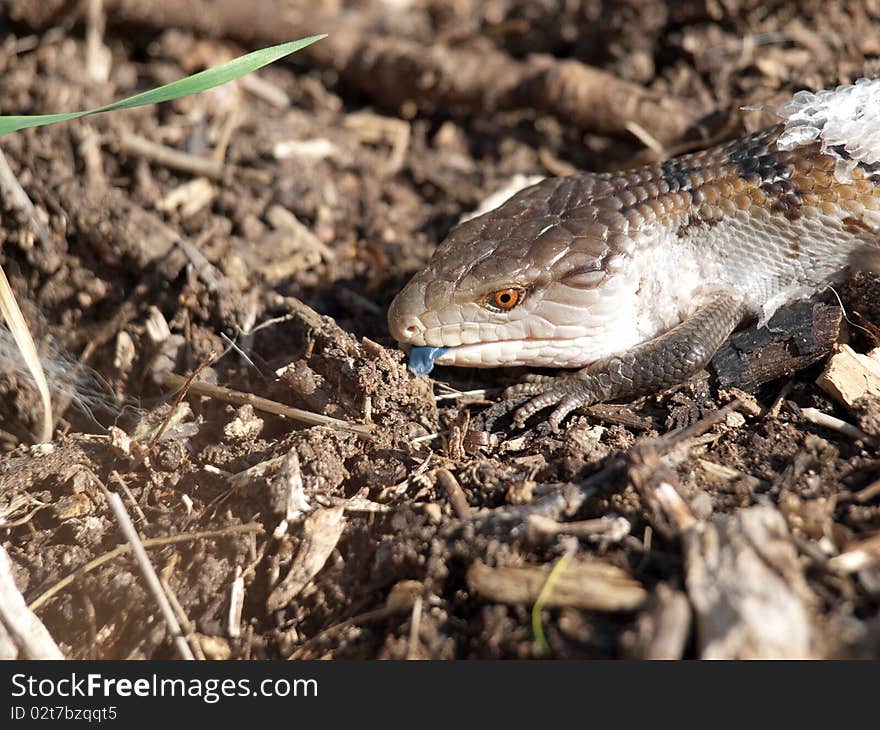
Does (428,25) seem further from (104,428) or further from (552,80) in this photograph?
(104,428)

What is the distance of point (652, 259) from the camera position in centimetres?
417

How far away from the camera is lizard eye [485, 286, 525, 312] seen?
395 centimetres

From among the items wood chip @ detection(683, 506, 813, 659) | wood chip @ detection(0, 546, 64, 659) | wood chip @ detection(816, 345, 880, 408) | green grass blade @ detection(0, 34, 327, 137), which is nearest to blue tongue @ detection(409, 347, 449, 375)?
green grass blade @ detection(0, 34, 327, 137)

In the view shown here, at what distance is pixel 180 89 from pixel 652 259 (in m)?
2.44

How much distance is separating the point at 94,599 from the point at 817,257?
3.79 meters

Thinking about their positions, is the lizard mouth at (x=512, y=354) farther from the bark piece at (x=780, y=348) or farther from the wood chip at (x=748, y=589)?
the wood chip at (x=748, y=589)

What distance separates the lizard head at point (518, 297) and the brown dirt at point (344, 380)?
0.21 m

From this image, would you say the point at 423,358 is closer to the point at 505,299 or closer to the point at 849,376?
the point at 505,299

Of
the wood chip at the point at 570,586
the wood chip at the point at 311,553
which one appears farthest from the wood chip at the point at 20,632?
the wood chip at the point at 570,586

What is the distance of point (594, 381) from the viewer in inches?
150

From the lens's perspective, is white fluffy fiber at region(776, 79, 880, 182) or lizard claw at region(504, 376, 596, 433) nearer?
lizard claw at region(504, 376, 596, 433)

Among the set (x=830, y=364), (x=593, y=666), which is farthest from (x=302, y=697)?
(x=830, y=364)

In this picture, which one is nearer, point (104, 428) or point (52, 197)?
point (104, 428)

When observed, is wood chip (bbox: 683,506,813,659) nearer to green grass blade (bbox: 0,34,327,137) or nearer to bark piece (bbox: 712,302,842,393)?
bark piece (bbox: 712,302,842,393)
